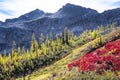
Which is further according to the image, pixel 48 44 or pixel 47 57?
pixel 48 44

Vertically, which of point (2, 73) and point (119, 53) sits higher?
point (119, 53)

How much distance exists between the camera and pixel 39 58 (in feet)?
524

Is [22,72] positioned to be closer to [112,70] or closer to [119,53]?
[119,53]

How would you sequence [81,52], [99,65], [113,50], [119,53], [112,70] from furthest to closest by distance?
1. [81,52]
2. [113,50]
3. [119,53]
4. [99,65]
5. [112,70]

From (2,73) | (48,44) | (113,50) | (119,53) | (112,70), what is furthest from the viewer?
(48,44)

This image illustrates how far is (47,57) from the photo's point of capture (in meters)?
156

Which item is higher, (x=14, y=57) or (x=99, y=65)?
(x=99, y=65)

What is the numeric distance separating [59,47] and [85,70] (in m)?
113

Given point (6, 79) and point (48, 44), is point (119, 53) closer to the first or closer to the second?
point (6, 79)

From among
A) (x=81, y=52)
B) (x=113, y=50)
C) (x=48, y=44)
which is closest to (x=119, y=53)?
(x=113, y=50)

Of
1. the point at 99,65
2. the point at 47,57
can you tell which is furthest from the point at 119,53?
the point at 47,57

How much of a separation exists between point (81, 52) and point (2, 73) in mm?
50784

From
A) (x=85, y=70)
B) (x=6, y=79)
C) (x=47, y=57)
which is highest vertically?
(x=85, y=70)

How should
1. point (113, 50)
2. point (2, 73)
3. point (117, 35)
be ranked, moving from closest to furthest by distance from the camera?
1. point (113, 50)
2. point (117, 35)
3. point (2, 73)
